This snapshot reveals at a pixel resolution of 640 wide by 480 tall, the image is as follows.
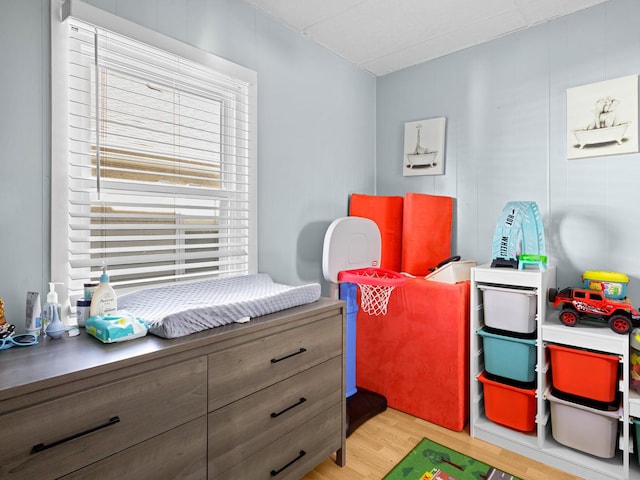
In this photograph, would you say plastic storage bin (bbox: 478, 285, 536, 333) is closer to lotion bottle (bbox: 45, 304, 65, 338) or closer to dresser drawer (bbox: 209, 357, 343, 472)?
dresser drawer (bbox: 209, 357, 343, 472)

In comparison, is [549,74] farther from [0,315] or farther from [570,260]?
[0,315]

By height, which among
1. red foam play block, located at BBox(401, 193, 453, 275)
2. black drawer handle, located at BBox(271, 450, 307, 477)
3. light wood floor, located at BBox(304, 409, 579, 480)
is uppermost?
red foam play block, located at BBox(401, 193, 453, 275)

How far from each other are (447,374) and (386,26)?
7.07 ft

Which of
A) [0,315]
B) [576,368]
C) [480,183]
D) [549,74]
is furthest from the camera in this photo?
[480,183]

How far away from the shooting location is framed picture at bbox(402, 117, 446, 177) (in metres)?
2.70

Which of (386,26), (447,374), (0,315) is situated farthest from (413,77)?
(0,315)

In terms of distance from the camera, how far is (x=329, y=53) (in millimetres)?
2602

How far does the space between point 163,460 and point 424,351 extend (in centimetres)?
157

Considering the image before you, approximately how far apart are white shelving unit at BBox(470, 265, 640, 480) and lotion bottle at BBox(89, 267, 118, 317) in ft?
5.86

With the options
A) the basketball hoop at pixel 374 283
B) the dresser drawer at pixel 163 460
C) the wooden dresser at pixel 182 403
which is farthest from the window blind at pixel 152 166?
the dresser drawer at pixel 163 460

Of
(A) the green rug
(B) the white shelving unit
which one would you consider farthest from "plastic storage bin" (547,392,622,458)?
(A) the green rug

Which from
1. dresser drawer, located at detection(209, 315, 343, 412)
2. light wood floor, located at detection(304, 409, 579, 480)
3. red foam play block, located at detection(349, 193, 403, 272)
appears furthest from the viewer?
red foam play block, located at detection(349, 193, 403, 272)

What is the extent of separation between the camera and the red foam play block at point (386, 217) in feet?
8.76

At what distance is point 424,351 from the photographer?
225 cm
